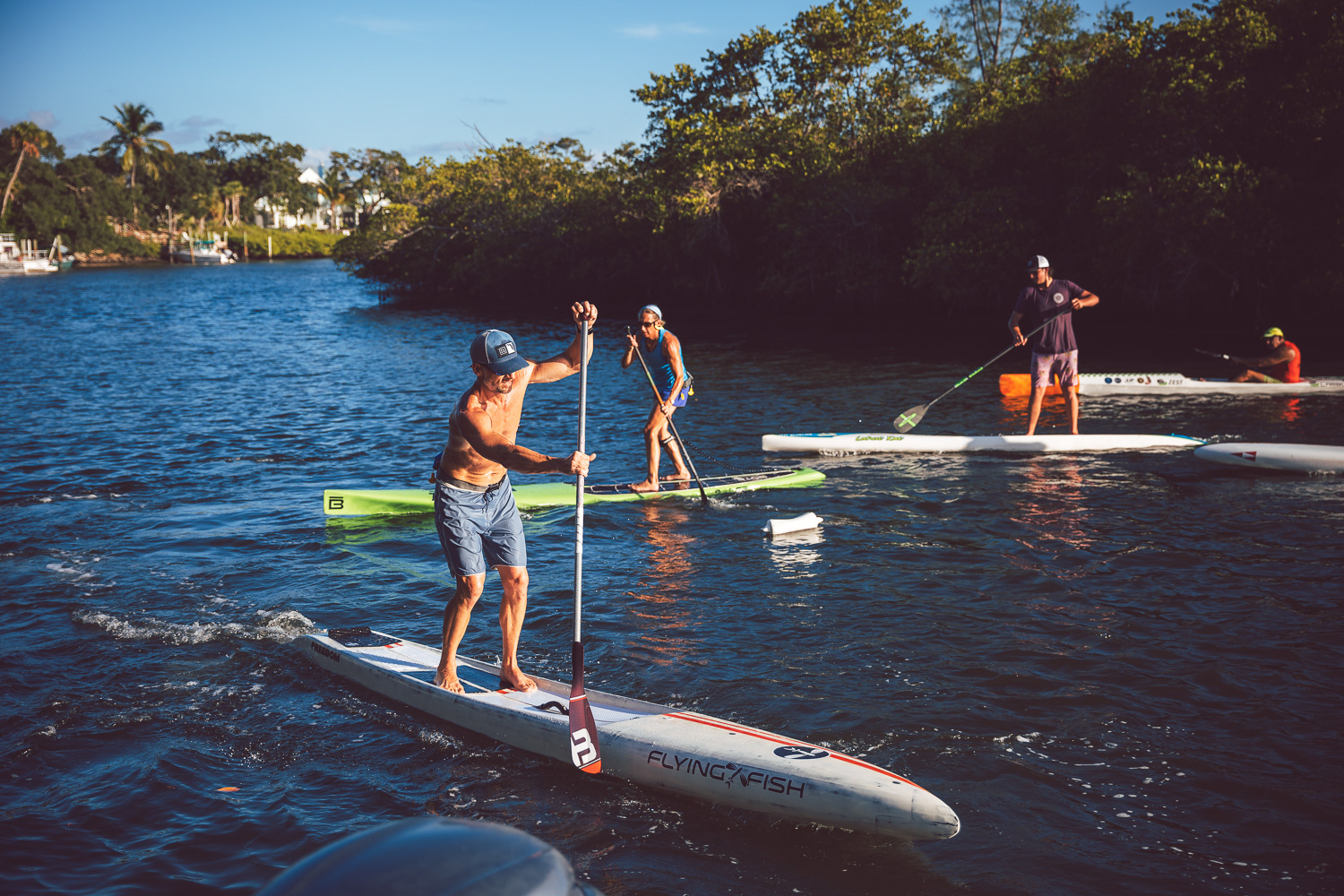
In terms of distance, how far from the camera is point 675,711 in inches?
217

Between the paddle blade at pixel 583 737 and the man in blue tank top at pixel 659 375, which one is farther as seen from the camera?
the man in blue tank top at pixel 659 375

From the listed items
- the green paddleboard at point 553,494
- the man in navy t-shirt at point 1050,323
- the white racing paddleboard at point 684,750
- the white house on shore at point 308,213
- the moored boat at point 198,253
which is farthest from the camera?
the white house on shore at point 308,213

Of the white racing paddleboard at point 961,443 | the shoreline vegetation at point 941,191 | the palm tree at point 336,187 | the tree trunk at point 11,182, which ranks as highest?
the palm tree at point 336,187

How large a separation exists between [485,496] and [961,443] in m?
9.17

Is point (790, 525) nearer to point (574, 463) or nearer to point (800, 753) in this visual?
point (800, 753)

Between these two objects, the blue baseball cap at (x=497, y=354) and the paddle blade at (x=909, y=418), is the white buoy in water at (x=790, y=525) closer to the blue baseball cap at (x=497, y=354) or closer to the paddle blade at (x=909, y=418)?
the paddle blade at (x=909, y=418)

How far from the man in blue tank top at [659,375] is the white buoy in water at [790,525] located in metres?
1.94

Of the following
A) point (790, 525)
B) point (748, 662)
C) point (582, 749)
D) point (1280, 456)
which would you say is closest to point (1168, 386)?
point (1280, 456)

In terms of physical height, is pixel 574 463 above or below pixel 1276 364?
below

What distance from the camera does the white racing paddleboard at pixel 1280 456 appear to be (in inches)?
442

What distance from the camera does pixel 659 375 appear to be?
10930 mm

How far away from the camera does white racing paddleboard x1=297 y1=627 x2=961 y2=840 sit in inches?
175

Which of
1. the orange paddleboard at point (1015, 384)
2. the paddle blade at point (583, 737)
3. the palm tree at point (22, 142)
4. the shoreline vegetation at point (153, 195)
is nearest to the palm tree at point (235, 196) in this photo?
the shoreline vegetation at point (153, 195)

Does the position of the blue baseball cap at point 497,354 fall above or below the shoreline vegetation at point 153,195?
below
